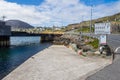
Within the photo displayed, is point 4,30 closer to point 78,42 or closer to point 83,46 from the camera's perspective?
point 78,42

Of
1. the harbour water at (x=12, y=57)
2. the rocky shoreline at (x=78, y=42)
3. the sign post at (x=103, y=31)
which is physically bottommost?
the harbour water at (x=12, y=57)

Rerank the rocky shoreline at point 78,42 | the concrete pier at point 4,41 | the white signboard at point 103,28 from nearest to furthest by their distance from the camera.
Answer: the white signboard at point 103,28
the rocky shoreline at point 78,42
the concrete pier at point 4,41

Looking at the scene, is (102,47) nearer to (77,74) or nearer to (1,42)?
(77,74)

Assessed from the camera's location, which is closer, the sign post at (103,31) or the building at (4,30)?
the sign post at (103,31)

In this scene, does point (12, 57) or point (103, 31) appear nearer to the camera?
point (103, 31)

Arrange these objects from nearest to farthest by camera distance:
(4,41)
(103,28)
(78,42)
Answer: (103,28) < (78,42) < (4,41)

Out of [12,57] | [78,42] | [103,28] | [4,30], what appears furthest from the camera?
[4,30]

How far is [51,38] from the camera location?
18212 centimetres

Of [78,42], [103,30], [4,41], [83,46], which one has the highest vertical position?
[103,30]

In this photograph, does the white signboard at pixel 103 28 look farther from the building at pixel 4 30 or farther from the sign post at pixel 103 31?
the building at pixel 4 30

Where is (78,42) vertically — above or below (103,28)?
below

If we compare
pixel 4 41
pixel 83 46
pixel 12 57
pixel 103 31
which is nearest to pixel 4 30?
pixel 4 41

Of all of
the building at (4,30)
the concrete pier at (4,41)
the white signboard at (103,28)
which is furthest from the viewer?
the building at (4,30)

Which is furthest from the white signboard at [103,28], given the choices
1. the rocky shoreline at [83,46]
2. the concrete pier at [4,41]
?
the concrete pier at [4,41]
